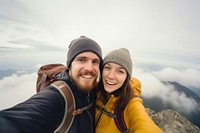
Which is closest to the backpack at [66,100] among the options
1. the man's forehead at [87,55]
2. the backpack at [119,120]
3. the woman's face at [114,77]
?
the backpack at [119,120]

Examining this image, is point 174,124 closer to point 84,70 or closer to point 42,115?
point 84,70

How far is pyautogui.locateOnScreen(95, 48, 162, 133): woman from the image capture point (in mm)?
3680

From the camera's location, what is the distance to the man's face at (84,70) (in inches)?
143

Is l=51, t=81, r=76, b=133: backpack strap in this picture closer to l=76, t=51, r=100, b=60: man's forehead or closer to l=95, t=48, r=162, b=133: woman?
l=76, t=51, r=100, b=60: man's forehead

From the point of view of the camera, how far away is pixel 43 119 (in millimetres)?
2234

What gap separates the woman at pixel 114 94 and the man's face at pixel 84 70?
56cm

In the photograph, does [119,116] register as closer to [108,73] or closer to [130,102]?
[130,102]

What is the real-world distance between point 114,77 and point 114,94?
1.86 feet

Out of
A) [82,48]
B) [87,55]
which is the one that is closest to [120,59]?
[87,55]

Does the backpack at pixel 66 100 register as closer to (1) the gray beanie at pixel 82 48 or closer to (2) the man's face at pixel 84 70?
(2) the man's face at pixel 84 70

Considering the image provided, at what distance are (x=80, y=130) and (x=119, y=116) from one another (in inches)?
42.3

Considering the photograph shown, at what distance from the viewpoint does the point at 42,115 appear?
2.23 metres

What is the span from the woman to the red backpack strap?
0.05 m

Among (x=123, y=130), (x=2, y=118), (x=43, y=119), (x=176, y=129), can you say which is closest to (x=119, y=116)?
(x=123, y=130)
